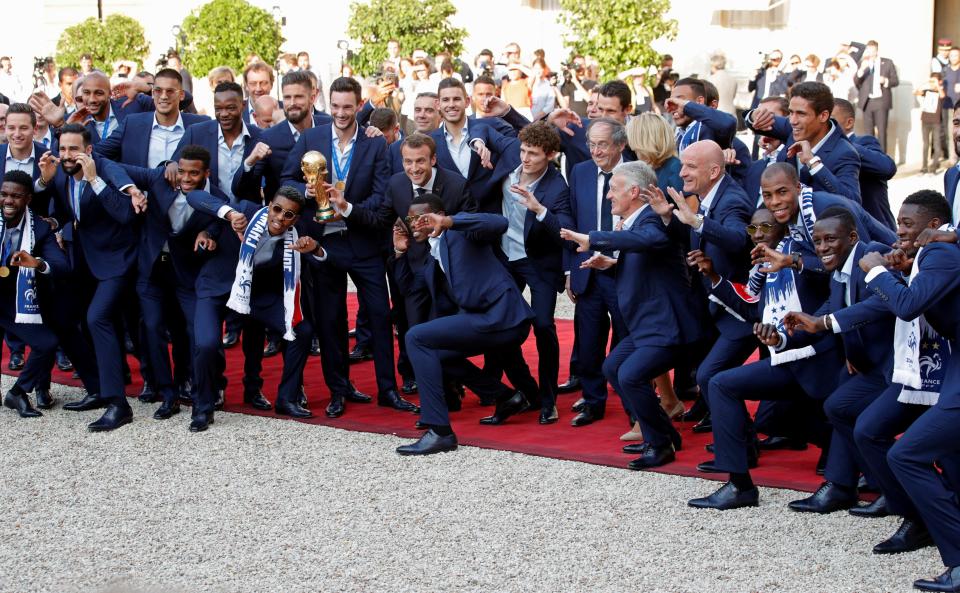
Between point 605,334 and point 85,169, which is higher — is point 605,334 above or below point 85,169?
below

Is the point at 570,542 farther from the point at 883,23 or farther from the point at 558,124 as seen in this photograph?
the point at 883,23

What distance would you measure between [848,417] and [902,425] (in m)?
0.34

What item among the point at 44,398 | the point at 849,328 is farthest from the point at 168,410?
the point at 849,328

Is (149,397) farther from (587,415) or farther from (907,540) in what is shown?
(907,540)

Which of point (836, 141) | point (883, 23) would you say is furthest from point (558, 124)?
point (883, 23)

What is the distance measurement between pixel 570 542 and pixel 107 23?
27684 mm

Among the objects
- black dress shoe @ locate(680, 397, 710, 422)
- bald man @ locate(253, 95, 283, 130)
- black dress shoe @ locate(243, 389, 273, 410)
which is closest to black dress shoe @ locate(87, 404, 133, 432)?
black dress shoe @ locate(243, 389, 273, 410)

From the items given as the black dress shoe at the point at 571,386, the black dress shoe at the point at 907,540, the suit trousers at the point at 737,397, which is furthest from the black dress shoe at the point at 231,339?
the black dress shoe at the point at 907,540

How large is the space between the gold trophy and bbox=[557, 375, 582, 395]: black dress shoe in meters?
2.05

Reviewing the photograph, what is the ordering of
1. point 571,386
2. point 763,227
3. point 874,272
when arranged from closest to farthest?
point 874,272 < point 763,227 < point 571,386

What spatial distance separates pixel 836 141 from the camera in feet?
25.3

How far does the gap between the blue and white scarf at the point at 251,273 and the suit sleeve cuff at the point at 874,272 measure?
3933mm

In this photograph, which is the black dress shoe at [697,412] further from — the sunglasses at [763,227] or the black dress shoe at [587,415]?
the sunglasses at [763,227]

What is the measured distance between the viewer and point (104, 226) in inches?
347
